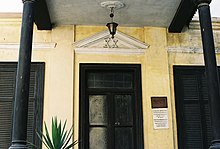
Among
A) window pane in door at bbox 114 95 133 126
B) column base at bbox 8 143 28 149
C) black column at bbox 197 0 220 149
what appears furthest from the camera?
window pane in door at bbox 114 95 133 126

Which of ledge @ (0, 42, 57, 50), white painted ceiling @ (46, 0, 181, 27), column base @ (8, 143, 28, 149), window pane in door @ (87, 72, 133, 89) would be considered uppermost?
white painted ceiling @ (46, 0, 181, 27)

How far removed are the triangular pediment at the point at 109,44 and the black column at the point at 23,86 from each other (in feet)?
5.57

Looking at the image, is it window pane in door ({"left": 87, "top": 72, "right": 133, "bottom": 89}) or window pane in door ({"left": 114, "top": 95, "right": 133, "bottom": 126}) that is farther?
window pane in door ({"left": 87, "top": 72, "right": 133, "bottom": 89})

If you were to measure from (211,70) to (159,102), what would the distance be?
5.58 feet

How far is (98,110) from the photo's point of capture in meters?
6.68

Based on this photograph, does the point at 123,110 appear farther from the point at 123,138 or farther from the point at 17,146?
the point at 17,146

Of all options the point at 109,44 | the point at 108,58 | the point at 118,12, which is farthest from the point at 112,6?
the point at 108,58

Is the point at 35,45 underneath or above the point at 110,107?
above

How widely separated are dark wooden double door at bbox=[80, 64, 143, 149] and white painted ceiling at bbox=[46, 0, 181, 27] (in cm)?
93

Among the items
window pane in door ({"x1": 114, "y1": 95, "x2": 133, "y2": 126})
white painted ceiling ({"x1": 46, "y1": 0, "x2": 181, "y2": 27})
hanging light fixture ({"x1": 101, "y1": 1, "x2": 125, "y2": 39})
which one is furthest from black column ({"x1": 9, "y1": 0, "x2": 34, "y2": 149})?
window pane in door ({"x1": 114, "y1": 95, "x2": 133, "y2": 126})

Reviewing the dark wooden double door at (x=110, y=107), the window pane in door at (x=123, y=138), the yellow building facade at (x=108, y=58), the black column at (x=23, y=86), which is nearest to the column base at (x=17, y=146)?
the black column at (x=23, y=86)

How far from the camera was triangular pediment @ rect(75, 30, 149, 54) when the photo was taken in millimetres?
6801

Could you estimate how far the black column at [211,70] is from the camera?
4.82 m

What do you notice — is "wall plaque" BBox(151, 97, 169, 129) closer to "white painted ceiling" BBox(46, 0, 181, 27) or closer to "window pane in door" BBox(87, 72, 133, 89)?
"window pane in door" BBox(87, 72, 133, 89)
